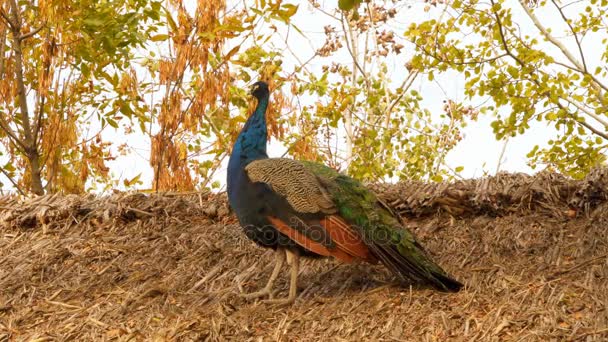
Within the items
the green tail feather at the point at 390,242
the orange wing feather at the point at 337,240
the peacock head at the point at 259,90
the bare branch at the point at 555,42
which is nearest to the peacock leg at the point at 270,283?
the orange wing feather at the point at 337,240

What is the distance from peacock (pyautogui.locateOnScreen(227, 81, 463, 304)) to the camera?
190 inches

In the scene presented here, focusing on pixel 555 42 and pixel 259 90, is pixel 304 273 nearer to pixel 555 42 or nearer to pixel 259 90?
pixel 259 90

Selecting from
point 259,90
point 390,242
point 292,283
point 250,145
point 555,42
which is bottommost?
point 292,283

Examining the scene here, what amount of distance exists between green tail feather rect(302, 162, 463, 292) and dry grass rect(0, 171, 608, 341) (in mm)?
111

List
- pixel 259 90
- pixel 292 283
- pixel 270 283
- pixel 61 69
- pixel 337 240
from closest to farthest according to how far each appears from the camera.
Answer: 1. pixel 337 240
2. pixel 292 283
3. pixel 270 283
4. pixel 259 90
5. pixel 61 69

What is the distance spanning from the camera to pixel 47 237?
677 centimetres

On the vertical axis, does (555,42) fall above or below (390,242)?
above

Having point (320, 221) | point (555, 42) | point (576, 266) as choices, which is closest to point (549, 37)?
point (555, 42)

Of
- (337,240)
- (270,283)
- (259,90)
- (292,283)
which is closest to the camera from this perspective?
(337,240)

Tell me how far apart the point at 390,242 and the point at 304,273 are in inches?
40.7

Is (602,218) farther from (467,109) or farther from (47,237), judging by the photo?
(467,109)

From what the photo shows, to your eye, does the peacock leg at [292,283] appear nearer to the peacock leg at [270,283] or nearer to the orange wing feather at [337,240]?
the peacock leg at [270,283]

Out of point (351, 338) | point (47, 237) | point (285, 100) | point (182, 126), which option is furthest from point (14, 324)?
point (285, 100)

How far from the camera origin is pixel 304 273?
5691mm
